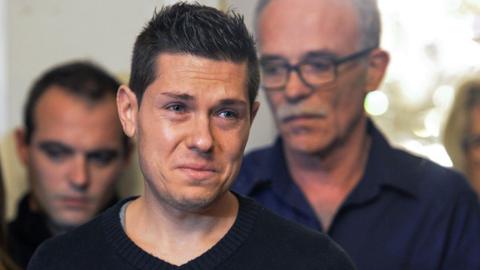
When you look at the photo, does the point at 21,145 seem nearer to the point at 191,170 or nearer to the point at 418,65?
the point at 418,65

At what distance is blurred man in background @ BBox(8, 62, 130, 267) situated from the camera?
2021mm

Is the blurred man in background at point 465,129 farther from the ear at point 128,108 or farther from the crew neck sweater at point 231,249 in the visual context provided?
the ear at point 128,108

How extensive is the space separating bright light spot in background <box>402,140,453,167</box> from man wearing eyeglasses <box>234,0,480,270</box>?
4 centimetres

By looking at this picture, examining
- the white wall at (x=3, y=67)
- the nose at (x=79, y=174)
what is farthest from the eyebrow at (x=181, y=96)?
the white wall at (x=3, y=67)

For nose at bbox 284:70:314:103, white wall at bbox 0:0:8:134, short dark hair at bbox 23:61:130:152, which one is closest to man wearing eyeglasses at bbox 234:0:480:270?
nose at bbox 284:70:314:103

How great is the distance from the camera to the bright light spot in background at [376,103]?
1.69 meters

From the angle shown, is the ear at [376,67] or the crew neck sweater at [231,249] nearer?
the crew neck sweater at [231,249]

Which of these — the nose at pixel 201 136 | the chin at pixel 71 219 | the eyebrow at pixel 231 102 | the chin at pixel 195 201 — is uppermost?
the eyebrow at pixel 231 102

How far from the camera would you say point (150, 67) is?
109 cm

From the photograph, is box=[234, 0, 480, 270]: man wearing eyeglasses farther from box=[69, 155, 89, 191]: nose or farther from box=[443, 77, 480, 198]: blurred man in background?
box=[69, 155, 89, 191]: nose

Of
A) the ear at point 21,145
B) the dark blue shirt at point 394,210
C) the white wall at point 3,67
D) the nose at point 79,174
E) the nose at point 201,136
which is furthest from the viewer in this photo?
the white wall at point 3,67

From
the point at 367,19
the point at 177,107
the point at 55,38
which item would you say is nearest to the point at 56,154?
the point at 55,38

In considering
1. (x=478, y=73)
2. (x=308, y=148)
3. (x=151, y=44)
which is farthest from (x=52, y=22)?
(x=151, y=44)

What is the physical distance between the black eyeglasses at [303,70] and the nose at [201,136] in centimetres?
58
